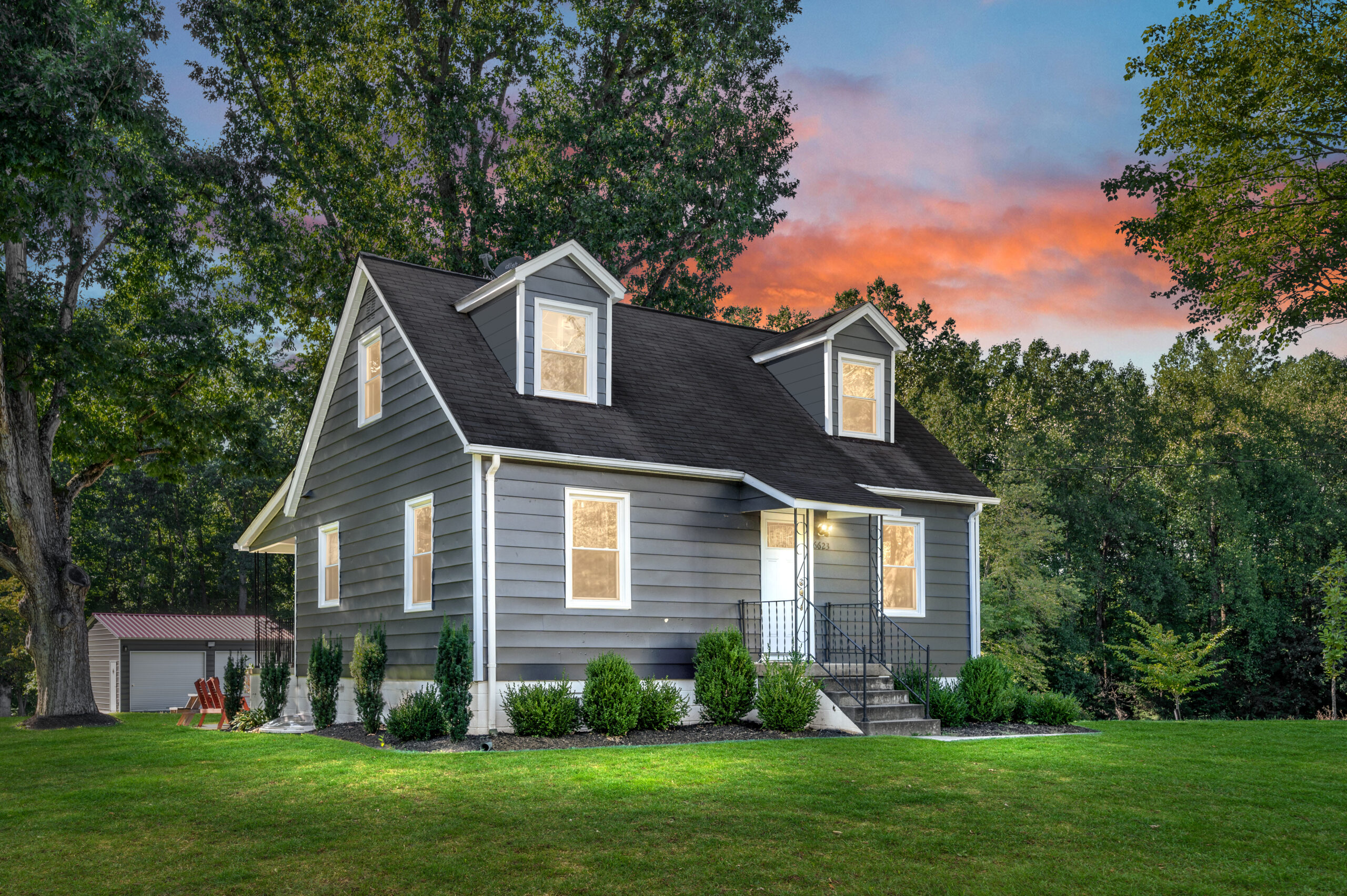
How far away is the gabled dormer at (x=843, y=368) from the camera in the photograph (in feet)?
57.8

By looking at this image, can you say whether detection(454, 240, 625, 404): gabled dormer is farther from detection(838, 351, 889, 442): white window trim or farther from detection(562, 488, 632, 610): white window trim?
detection(838, 351, 889, 442): white window trim

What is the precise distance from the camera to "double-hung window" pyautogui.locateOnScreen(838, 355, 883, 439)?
17.9 meters

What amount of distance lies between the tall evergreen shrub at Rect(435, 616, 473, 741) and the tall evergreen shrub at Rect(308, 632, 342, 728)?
11.2ft

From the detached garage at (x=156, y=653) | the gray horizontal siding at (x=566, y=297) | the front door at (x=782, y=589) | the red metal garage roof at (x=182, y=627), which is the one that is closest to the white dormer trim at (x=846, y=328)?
the front door at (x=782, y=589)

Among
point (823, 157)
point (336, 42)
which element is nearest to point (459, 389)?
point (823, 157)

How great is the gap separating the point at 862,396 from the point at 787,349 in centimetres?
158

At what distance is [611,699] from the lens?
12.3 meters

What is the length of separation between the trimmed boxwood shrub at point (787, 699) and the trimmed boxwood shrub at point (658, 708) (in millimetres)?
1105

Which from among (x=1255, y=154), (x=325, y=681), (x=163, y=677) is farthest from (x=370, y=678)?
(x=163, y=677)

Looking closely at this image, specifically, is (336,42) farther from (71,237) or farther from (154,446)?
(154,446)

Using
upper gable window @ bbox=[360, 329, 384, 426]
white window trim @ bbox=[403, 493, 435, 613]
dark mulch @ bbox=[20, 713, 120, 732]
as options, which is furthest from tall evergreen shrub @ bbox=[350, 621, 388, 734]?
dark mulch @ bbox=[20, 713, 120, 732]

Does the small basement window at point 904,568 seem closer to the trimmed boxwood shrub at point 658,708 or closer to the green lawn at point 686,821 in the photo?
the trimmed boxwood shrub at point 658,708

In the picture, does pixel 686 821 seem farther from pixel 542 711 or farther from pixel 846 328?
pixel 846 328

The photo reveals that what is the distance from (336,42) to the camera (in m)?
25.3
